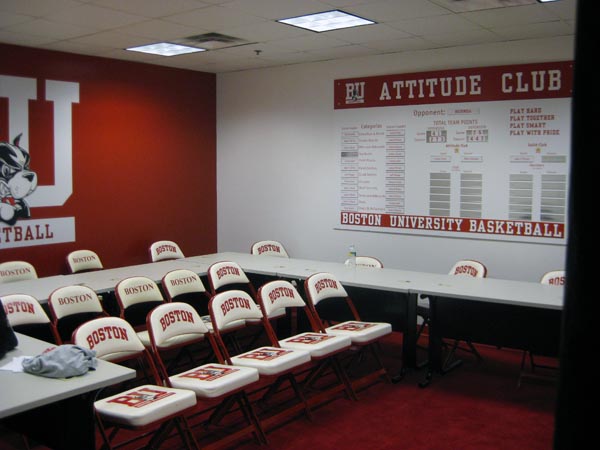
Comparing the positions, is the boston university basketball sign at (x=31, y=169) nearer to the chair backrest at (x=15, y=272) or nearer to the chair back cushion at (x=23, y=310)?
the chair backrest at (x=15, y=272)

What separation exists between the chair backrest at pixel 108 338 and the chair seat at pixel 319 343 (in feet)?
3.71

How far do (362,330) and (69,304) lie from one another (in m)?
2.16

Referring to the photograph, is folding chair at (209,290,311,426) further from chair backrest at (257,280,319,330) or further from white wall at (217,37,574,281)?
white wall at (217,37,574,281)

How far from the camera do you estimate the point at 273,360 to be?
13.5 ft

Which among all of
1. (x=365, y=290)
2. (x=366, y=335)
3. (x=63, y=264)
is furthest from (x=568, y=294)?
(x=63, y=264)

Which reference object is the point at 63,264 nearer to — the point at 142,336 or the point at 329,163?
the point at 142,336

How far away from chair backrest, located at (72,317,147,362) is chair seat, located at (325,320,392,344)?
1.61m

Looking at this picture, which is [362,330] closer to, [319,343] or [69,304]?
[319,343]

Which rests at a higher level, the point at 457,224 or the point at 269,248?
the point at 457,224

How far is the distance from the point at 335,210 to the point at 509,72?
253cm

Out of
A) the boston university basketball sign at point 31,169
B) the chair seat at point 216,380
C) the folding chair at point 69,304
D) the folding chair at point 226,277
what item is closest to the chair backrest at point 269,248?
the folding chair at point 226,277

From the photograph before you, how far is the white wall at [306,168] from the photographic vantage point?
6.49 m

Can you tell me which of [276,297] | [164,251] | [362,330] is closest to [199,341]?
[276,297]

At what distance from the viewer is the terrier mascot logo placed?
6.45 metres
